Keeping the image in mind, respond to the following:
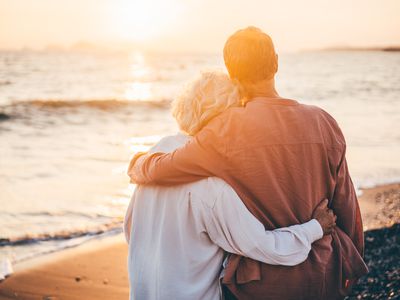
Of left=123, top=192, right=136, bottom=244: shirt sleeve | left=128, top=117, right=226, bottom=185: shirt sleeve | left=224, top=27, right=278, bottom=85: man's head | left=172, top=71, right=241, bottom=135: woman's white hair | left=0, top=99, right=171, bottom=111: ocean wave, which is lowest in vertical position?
left=0, top=99, right=171, bottom=111: ocean wave

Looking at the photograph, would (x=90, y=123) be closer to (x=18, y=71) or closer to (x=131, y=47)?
(x=18, y=71)

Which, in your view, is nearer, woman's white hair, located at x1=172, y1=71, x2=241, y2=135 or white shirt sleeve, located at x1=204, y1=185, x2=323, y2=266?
white shirt sleeve, located at x1=204, y1=185, x2=323, y2=266

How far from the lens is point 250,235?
2.09m

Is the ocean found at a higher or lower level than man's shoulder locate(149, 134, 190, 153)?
lower

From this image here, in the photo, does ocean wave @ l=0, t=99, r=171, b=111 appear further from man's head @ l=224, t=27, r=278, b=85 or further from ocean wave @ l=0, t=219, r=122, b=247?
man's head @ l=224, t=27, r=278, b=85

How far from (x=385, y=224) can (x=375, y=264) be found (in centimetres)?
135

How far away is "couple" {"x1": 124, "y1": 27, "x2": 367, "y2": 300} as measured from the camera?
2.12 m

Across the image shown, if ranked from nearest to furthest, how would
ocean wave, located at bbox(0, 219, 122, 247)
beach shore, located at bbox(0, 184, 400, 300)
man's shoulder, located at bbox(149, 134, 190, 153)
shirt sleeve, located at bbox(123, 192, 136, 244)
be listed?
man's shoulder, located at bbox(149, 134, 190, 153), shirt sleeve, located at bbox(123, 192, 136, 244), beach shore, located at bbox(0, 184, 400, 300), ocean wave, located at bbox(0, 219, 122, 247)

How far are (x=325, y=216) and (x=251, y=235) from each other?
38cm

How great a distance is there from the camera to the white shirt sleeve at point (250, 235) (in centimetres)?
209

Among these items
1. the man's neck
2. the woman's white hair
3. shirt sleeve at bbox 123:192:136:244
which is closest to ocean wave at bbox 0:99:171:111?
shirt sleeve at bbox 123:192:136:244

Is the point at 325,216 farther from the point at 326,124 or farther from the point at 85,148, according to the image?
the point at 85,148

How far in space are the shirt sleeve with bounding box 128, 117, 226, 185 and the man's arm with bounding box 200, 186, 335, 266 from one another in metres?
0.12

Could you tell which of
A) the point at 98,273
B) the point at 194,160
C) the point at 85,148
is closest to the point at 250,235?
the point at 194,160
